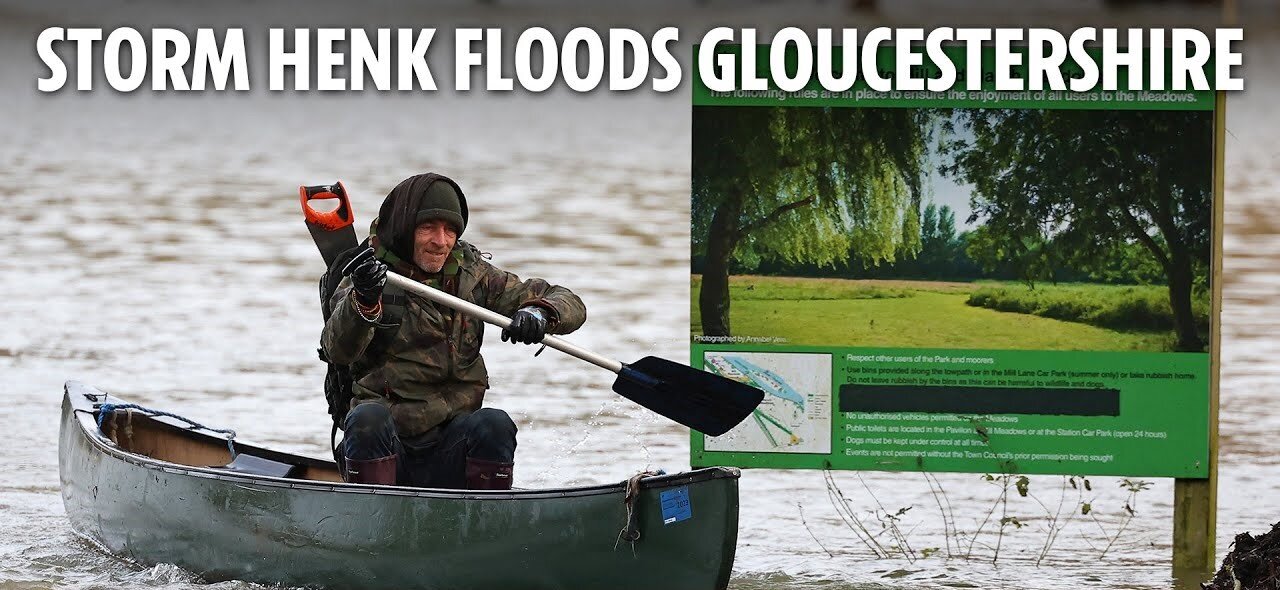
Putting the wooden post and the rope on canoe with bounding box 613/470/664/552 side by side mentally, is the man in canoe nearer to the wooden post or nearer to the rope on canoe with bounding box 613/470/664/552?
the rope on canoe with bounding box 613/470/664/552

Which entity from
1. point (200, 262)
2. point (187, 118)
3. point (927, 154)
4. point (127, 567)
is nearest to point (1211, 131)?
point (927, 154)

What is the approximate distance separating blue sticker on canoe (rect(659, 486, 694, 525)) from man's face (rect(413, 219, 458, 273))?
1237 millimetres

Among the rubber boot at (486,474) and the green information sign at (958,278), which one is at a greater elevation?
the green information sign at (958,278)

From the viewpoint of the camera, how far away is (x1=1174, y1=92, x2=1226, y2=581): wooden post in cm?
Result: 762

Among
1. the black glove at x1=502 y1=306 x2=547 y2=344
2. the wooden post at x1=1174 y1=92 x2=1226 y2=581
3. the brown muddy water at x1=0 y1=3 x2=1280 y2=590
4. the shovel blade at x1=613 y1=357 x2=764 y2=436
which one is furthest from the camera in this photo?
the brown muddy water at x1=0 y1=3 x2=1280 y2=590

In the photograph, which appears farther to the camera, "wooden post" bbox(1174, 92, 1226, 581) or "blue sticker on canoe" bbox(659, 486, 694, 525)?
"wooden post" bbox(1174, 92, 1226, 581)

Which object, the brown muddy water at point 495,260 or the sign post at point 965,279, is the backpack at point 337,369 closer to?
the brown muddy water at point 495,260

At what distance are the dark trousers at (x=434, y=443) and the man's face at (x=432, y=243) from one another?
1.80ft

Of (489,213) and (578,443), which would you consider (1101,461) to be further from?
(489,213)

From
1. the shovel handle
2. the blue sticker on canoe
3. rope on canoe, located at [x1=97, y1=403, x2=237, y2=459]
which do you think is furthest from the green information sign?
rope on canoe, located at [x1=97, y1=403, x2=237, y2=459]

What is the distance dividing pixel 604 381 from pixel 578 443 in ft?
4.74

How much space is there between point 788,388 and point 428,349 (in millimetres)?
1630

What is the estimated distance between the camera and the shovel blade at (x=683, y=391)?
7074mm

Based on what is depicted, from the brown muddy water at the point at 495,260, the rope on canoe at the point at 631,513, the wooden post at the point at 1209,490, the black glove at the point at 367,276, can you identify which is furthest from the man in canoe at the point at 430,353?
the wooden post at the point at 1209,490
